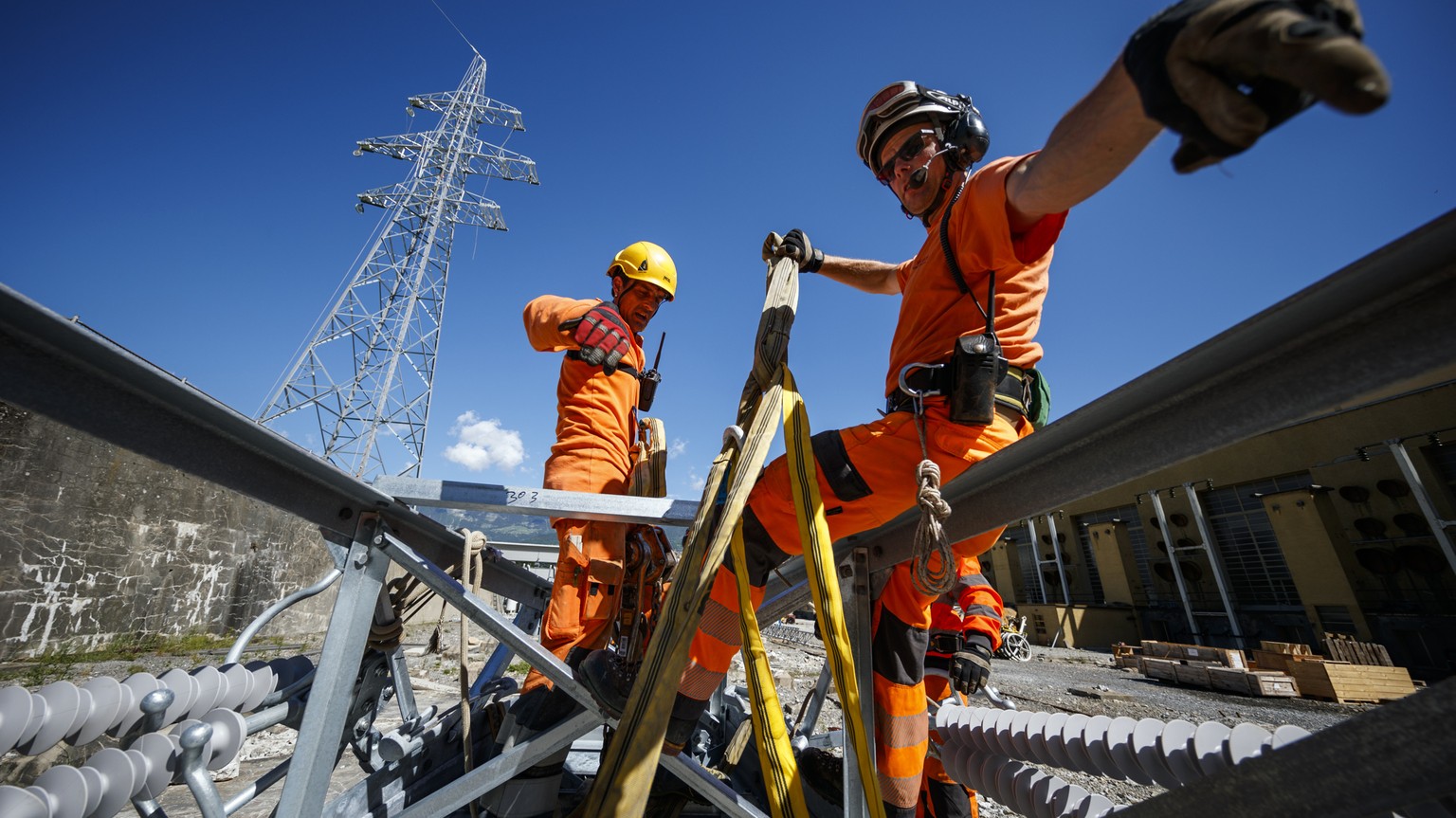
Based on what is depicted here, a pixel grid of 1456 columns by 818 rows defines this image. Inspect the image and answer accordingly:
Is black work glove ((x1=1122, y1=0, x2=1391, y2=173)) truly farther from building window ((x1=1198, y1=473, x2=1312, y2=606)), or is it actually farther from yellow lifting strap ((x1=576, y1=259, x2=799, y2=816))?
building window ((x1=1198, y1=473, x2=1312, y2=606))

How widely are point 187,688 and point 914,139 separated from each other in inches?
115

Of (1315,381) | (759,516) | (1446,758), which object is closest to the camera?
(1446,758)

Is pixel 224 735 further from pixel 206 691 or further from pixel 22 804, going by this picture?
pixel 22 804

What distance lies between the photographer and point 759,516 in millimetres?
1794

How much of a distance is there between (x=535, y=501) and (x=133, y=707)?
1.08 meters

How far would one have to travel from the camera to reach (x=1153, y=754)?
1.57 meters

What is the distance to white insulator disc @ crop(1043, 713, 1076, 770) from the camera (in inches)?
76.4

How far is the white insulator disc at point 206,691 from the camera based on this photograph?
145 centimetres

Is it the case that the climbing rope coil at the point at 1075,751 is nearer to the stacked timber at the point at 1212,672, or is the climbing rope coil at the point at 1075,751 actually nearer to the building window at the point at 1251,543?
the stacked timber at the point at 1212,672

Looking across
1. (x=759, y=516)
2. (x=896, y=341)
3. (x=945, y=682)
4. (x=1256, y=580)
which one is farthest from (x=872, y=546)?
(x=1256, y=580)

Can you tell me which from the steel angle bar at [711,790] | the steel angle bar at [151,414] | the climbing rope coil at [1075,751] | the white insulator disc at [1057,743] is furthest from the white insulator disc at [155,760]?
the white insulator disc at [1057,743]

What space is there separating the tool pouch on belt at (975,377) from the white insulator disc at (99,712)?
2327 mm

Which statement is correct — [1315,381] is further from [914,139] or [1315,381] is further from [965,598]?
[965,598]

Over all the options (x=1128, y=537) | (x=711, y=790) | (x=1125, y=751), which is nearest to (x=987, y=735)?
(x=1125, y=751)
